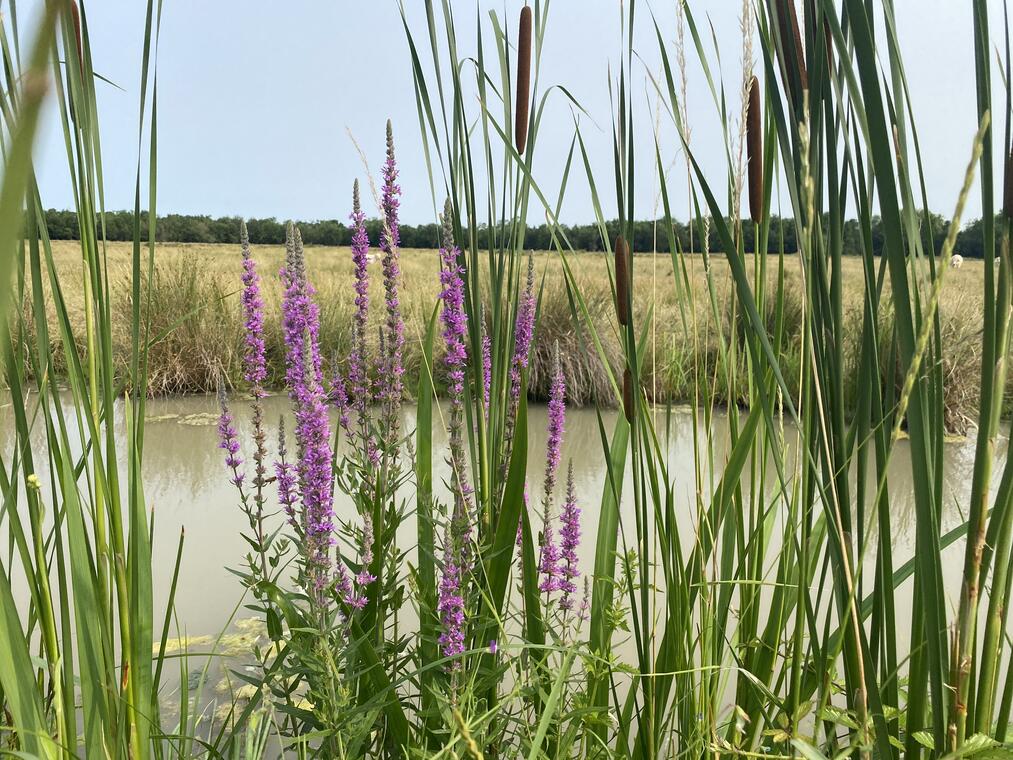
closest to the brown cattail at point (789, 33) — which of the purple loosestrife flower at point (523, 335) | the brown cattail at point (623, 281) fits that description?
the brown cattail at point (623, 281)

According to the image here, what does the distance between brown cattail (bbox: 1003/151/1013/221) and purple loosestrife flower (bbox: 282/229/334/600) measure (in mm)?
926

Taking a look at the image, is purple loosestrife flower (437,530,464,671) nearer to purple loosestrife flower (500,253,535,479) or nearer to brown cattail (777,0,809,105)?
purple loosestrife flower (500,253,535,479)

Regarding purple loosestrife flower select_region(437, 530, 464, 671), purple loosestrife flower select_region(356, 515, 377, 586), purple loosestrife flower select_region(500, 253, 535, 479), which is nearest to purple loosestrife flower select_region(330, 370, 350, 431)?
purple loosestrife flower select_region(356, 515, 377, 586)

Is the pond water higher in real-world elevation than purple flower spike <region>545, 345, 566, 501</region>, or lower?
lower

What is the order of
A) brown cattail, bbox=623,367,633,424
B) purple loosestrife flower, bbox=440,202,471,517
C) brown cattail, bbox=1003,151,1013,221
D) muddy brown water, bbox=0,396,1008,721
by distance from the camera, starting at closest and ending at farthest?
brown cattail, bbox=1003,151,1013,221, brown cattail, bbox=623,367,633,424, purple loosestrife flower, bbox=440,202,471,517, muddy brown water, bbox=0,396,1008,721

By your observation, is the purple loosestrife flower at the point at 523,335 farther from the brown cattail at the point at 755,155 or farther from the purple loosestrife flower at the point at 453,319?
the brown cattail at the point at 755,155

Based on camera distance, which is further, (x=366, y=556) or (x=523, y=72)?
(x=366, y=556)

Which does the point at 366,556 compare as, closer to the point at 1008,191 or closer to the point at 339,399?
the point at 339,399

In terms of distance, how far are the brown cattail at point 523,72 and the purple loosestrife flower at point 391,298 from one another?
1.11 ft

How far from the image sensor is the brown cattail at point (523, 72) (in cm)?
97

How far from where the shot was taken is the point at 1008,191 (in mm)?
601

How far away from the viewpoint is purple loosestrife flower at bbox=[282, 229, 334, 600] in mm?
1109

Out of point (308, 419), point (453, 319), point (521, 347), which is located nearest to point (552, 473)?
point (521, 347)

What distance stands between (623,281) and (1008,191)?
1.28 feet
